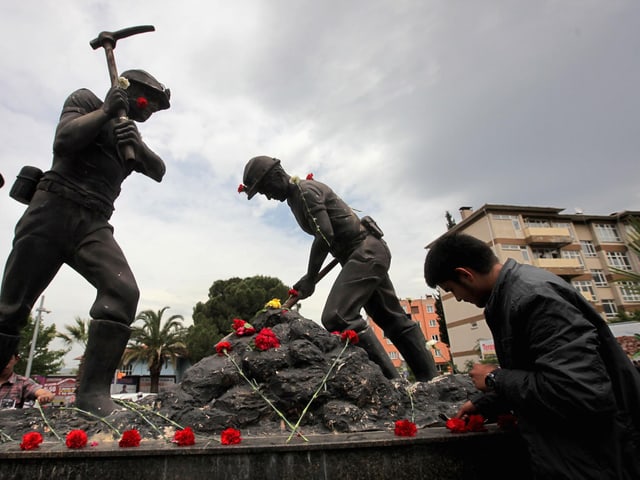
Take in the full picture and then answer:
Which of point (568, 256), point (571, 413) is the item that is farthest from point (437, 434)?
point (568, 256)

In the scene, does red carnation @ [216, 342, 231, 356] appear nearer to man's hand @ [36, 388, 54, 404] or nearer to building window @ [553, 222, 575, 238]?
man's hand @ [36, 388, 54, 404]

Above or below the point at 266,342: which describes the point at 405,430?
below

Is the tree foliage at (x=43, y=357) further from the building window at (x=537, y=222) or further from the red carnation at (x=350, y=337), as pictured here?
→ the building window at (x=537, y=222)

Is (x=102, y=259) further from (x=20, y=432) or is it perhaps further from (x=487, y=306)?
(x=487, y=306)

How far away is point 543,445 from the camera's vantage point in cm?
146

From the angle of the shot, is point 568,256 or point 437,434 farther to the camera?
point 568,256

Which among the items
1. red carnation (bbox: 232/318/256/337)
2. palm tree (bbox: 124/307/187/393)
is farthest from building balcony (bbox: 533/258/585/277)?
red carnation (bbox: 232/318/256/337)

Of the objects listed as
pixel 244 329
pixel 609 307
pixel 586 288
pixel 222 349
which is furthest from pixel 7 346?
pixel 609 307

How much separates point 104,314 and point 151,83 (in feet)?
6.86

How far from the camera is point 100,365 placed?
2.90 m

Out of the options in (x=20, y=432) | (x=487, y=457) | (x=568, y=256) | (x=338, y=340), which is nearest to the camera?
(x=487, y=457)

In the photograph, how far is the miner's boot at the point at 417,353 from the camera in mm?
4047

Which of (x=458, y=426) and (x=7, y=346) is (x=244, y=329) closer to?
(x=7, y=346)

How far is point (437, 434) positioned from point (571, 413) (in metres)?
0.89
